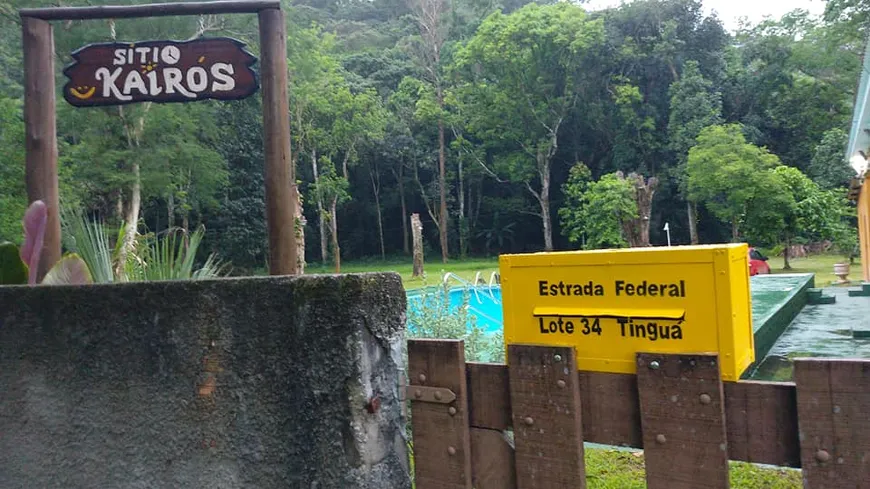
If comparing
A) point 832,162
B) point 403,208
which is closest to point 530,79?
point 403,208

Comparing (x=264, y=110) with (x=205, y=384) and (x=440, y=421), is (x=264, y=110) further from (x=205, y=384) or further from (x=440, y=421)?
(x=440, y=421)

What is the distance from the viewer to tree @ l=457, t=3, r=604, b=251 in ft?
92.3

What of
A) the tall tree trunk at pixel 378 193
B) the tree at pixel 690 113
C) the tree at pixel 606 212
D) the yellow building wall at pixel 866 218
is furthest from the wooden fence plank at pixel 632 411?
the tall tree trunk at pixel 378 193

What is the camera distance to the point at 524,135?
3069 centimetres

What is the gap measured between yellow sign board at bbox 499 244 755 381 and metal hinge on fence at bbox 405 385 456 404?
216mm

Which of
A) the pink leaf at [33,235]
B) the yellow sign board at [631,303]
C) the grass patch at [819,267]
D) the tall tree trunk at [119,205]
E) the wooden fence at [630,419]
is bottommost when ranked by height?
the grass patch at [819,267]

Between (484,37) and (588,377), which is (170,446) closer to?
(588,377)

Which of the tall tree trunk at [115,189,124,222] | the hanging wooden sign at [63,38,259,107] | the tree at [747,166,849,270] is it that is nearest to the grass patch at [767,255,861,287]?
the tree at [747,166,849,270]

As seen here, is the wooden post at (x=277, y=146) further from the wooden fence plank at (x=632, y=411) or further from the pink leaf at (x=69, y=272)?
the wooden fence plank at (x=632, y=411)

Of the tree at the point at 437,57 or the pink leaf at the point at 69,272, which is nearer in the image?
the pink leaf at the point at 69,272

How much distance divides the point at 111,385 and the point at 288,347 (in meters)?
0.46

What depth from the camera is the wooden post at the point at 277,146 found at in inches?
100.0

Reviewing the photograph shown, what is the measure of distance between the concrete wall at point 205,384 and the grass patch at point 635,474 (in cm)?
167

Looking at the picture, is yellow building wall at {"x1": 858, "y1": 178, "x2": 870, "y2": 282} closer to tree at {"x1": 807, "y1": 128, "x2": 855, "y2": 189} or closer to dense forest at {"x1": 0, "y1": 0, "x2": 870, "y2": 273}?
dense forest at {"x1": 0, "y1": 0, "x2": 870, "y2": 273}
